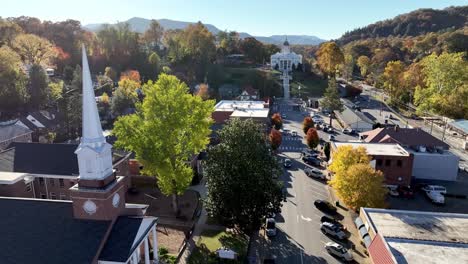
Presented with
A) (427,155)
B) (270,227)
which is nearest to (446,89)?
(427,155)

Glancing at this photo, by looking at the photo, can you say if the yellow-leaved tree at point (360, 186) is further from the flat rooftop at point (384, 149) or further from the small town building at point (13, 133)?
the small town building at point (13, 133)

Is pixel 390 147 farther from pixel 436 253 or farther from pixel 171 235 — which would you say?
pixel 171 235

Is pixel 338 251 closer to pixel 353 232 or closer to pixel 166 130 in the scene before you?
pixel 353 232

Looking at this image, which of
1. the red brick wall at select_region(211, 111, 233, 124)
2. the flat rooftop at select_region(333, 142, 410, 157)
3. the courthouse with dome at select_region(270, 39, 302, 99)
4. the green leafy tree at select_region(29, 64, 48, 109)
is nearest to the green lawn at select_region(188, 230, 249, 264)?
the flat rooftop at select_region(333, 142, 410, 157)

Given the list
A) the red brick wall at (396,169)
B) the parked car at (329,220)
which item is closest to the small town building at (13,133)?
the parked car at (329,220)

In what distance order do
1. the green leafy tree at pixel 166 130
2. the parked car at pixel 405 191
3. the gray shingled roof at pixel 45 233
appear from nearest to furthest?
1. the gray shingled roof at pixel 45 233
2. the green leafy tree at pixel 166 130
3. the parked car at pixel 405 191

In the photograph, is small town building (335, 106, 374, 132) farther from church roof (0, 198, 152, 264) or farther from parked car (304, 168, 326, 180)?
church roof (0, 198, 152, 264)
